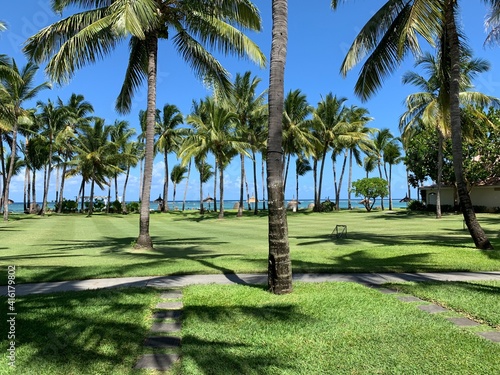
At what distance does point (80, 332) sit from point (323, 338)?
2.79 m

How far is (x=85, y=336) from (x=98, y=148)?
42.4 meters

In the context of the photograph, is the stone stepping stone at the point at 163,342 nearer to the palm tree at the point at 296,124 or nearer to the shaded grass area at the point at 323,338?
the shaded grass area at the point at 323,338

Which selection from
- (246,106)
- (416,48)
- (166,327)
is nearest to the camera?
(166,327)

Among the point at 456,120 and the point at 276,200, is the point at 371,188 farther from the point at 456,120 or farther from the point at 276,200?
the point at 276,200

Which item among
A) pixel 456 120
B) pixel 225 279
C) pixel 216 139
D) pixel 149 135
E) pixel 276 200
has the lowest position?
pixel 225 279

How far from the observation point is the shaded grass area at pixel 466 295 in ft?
17.1

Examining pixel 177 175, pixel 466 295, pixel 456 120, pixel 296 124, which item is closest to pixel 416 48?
pixel 456 120

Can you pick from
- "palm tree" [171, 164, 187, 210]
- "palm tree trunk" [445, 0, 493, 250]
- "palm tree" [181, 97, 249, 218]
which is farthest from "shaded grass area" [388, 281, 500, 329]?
"palm tree" [171, 164, 187, 210]

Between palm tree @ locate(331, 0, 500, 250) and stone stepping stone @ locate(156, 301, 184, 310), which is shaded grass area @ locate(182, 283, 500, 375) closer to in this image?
stone stepping stone @ locate(156, 301, 184, 310)

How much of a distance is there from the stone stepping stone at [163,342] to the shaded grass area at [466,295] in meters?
3.80

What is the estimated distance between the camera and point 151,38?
14.2 meters

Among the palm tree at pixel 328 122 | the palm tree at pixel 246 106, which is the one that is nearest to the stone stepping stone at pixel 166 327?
the palm tree at pixel 246 106

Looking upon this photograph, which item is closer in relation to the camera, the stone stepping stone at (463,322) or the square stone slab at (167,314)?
the stone stepping stone at (463,322)

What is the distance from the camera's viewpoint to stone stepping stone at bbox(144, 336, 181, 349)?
420cm
